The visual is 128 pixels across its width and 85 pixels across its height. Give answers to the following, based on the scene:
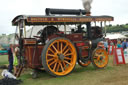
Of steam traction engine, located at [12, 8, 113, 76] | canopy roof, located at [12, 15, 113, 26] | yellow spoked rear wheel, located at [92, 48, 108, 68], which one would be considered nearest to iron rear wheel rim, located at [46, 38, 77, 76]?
steam traction engine, located at [12, 8, 113, 76]

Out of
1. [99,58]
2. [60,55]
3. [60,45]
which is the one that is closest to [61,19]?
[60,45]

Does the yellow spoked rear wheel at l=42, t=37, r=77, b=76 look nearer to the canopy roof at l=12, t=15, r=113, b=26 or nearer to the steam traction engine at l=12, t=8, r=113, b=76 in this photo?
the steam traction engine at l=12, t=8, r=113, b=76

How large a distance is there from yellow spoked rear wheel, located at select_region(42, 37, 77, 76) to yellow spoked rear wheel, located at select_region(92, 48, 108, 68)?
3.57 ft

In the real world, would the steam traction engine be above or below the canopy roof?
below

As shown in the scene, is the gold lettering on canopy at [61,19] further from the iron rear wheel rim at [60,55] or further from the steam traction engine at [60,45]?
the iron rear wheel rim at [60,55]

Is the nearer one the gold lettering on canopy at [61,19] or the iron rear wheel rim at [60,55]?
the gold lettering on canopy at [61,19]

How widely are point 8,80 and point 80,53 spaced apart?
2.74m

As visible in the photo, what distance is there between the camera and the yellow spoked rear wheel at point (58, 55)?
558 centimetres

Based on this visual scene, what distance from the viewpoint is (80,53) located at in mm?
6453

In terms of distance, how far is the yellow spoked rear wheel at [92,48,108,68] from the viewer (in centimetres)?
690

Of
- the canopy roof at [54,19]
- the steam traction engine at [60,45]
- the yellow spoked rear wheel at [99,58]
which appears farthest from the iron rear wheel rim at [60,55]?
the yellow spoked rear wheel at [99,58]

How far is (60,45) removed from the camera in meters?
6.14

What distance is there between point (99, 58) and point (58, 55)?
1.98m

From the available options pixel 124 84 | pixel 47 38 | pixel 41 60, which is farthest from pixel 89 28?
pixel 124 84
